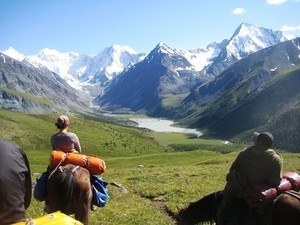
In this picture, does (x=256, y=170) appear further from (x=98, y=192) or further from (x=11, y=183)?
(x=11, y=183)

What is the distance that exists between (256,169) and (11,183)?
28.3ft

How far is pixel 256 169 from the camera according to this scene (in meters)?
14.1

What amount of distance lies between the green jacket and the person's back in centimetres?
798

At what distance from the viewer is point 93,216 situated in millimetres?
22359

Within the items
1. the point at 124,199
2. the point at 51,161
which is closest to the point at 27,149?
the point at 124,199

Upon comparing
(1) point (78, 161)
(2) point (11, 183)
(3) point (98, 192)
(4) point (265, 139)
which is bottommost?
(3) point (98, 192)

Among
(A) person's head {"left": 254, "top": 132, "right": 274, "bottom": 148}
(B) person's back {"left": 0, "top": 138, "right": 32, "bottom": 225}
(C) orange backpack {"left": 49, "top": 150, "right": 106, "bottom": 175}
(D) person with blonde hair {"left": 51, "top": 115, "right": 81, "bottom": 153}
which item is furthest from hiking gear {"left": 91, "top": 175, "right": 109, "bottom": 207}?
(B) person's back {"left": 0, "top": 138, "right": 32, "bottom": 225}

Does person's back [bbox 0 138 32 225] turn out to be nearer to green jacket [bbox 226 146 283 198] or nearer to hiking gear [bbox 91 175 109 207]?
hiking gear [bbox 91 175 109 207]

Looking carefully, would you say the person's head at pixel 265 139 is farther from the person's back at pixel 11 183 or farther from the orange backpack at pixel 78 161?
the person's back at pixel 11 183

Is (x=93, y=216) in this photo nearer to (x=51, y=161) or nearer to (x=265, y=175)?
(x=51, y=161)

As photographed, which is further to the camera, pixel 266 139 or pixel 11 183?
pixel 266 139

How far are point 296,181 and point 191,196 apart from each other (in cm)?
1573

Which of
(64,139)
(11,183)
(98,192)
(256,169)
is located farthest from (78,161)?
(11,183)

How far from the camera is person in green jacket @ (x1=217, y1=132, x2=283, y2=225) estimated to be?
13914 millimetres
